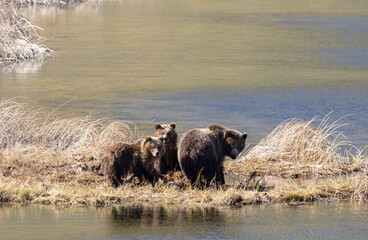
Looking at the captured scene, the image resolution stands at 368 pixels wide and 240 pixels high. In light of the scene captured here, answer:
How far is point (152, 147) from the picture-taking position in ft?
36.5

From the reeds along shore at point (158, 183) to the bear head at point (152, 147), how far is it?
43 cm

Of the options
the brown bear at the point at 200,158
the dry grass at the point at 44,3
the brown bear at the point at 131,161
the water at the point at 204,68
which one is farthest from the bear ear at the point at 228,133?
the dry grass at the point at 44,3

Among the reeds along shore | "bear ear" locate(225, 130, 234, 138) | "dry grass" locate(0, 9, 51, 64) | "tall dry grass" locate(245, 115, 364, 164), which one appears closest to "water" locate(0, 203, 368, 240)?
the reeds along shore

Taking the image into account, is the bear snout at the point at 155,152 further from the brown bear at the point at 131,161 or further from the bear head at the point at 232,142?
the bear head at the point at 232,142

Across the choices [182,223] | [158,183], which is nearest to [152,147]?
[158,183]

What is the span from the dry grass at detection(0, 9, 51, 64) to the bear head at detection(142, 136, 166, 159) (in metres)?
17.1

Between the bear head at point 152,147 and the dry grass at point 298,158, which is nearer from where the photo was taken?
the bear head at point 152,147

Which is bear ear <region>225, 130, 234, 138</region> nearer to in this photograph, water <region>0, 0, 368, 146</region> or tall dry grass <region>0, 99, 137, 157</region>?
tall dry grass <region>0, 99, 137, 157</region>

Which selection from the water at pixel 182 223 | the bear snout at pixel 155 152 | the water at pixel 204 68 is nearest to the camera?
the water at pixel 182 223

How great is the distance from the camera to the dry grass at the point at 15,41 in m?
27.7

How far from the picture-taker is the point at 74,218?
940 cm

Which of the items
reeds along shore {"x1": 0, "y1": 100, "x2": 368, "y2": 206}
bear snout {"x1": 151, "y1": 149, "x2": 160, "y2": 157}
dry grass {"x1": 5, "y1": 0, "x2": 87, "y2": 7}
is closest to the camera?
reeds along shore {"x1": 0, "y1": 100, "x2": 368, "y2": 206}

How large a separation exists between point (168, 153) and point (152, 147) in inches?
32.5

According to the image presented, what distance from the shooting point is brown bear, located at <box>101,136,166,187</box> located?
1119cm
